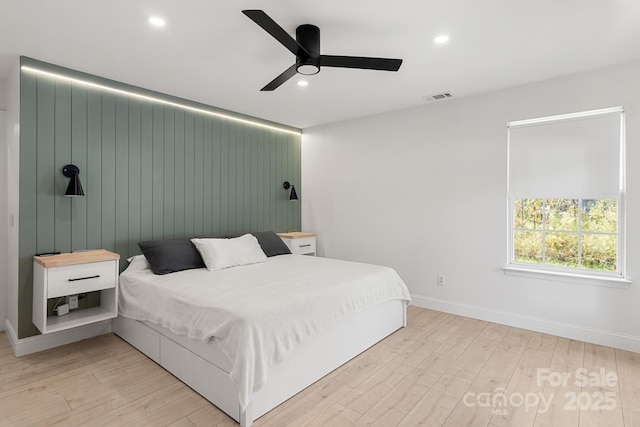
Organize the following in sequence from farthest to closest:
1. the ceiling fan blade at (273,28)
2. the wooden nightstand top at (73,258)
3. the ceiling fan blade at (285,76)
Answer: the wooden nightstand top at (73,258) < the ceiling fan blade at (285,76) < the ceiling fan blade at (273,28)

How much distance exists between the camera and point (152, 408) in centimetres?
203

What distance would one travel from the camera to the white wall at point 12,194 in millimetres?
2779

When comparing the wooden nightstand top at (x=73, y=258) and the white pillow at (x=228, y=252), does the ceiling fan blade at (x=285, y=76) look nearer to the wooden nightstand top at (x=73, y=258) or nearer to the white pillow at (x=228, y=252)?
the white pillow at (x=228, y=252)

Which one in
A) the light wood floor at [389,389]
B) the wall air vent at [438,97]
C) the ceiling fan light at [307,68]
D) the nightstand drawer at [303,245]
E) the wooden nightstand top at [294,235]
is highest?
the wall air vent at [438,97]

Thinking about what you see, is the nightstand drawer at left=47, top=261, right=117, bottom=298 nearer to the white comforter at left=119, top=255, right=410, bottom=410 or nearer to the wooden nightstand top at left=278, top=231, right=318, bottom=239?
the white comforter at left=119, top=255, right=410, bottom=410

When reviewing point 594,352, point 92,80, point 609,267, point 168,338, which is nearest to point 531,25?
point 609,267

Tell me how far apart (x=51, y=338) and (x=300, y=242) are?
9.40ft

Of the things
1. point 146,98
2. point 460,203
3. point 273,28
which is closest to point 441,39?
point 273,28

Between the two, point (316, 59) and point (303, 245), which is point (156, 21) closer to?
point (316, 59)

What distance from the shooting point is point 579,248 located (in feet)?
10.5

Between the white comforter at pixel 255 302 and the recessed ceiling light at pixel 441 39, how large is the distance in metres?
1.97

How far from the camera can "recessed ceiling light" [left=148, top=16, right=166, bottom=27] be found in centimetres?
216

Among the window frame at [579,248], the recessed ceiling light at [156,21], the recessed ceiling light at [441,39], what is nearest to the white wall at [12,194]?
the recessed ceiling light at [156,21]

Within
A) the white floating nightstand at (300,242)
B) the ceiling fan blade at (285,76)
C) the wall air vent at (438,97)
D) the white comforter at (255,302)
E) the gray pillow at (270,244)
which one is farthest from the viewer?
the white floating nightstand at (300,242)
